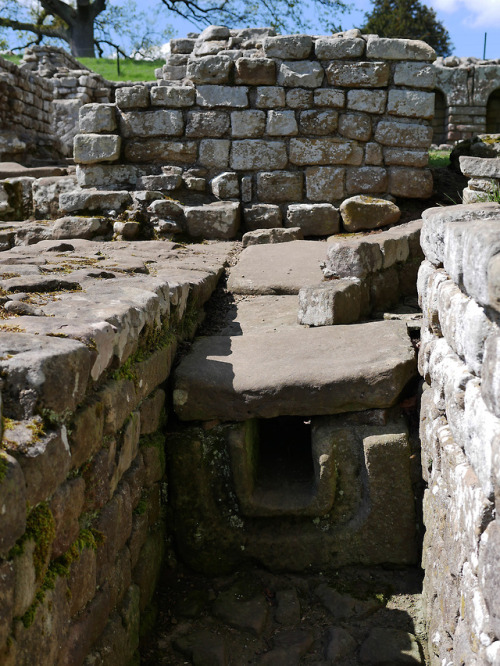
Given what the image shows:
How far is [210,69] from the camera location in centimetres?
585

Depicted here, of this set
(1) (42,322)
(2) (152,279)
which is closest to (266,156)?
(2) (152,279)

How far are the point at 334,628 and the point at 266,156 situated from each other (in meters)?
4.26

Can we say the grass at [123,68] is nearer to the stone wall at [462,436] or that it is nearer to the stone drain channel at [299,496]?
the stone drain channel at [299,496]

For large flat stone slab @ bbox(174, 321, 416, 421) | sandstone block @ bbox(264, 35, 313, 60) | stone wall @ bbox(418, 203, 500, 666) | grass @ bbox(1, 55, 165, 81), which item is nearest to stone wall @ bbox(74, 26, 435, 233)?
sandstone block @ bbox(264, 35, 313, 60)

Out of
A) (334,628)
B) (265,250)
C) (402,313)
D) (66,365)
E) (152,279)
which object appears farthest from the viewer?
(265,250)

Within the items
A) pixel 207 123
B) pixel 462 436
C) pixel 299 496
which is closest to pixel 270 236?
pixel 207 123

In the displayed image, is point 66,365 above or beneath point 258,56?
beneath

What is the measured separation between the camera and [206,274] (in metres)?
4.03

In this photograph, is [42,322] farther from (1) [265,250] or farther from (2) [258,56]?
(2) [258,56]

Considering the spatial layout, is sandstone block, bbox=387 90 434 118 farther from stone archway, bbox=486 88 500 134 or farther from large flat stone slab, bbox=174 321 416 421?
stone archway, bbox=486 88 500 134

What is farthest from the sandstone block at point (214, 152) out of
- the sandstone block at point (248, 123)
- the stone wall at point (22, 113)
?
the stone wall at point (22, 113)

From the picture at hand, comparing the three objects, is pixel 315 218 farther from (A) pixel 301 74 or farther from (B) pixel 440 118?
(B) pixel 440 118

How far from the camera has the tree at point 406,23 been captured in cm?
2392

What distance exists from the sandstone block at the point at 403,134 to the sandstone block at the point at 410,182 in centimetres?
23
